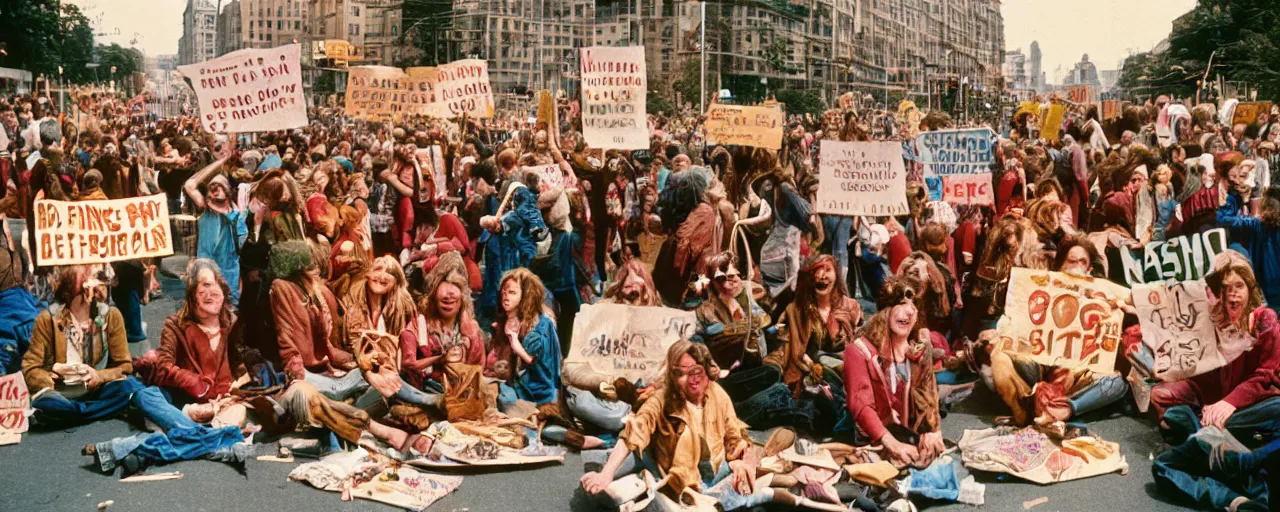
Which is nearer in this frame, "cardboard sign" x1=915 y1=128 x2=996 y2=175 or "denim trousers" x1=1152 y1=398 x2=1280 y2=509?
"denim trousers" x1=1152 y1=398 x2=1280 y2=509

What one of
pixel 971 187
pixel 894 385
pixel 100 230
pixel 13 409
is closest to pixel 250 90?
pixel 100 230

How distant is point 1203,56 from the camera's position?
21.8m

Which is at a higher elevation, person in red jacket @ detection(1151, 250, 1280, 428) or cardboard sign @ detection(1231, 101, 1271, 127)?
cardboard sign @ detection(1231, 101, 1271, 127)

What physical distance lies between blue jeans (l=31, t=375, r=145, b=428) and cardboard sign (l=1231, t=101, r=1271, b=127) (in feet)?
52.7

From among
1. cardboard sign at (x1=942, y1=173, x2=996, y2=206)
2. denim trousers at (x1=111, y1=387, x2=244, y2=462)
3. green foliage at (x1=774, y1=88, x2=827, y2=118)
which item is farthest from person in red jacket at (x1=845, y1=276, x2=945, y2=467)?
green foliage at (x1=774, y1=88, x2=827, y2=118)

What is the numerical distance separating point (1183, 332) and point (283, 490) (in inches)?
197

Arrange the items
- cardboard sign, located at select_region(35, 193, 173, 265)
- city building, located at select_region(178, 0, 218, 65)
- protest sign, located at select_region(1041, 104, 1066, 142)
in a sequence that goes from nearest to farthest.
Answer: cardboard sign, located at select_region(35, 193, 173, 265) → city building, located at select_region(178, 0, 218, 65) → protest sign, located at select_region(1041, 104, 1066, 142)

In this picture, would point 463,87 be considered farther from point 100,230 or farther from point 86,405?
point 86,405

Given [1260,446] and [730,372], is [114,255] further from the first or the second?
[1260,446]

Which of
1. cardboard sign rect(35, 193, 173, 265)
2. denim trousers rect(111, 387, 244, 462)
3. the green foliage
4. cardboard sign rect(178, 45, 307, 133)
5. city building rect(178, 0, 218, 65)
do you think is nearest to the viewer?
denim trousers rect(111, 387, 244, 462)

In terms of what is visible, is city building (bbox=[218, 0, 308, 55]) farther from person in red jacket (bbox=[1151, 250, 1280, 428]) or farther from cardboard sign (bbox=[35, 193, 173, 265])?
person in red jacket (bbox=[1151, 250, 1280, 428])

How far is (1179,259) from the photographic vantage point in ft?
26.9

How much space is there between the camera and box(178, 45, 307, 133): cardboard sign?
1009 cm

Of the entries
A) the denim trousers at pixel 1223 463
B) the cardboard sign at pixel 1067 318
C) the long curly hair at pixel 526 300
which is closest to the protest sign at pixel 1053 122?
the cardboard sign at pixel 1067 318
